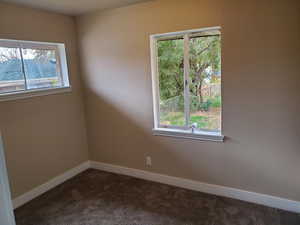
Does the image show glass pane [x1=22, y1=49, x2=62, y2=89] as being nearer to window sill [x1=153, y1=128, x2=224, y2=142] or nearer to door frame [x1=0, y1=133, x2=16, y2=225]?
window sill [x1=153, y1=128, x2=224, y2=142]

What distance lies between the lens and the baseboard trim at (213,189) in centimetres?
242

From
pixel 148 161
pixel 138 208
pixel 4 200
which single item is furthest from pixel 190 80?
pixel 4 200

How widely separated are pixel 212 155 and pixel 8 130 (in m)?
2.40

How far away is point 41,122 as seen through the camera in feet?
9.77

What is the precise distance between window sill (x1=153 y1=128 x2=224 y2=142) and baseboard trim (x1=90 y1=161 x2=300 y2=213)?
58cm

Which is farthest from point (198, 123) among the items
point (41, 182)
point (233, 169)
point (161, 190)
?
point (41, 182)

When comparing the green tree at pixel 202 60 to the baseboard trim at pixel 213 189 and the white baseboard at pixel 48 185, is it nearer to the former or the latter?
the baseboard trim at pixel 213 189

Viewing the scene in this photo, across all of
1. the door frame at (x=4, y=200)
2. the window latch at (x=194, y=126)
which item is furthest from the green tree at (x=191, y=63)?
the door frame at (x=4, y=200)

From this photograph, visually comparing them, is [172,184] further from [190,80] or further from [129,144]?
[190,80]

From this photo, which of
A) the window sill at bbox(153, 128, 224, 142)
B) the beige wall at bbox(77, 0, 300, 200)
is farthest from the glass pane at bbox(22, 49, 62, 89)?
the window sill at bbox(153, 128, 224, 142)

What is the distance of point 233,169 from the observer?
2.62 m

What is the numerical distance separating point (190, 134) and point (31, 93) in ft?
6.64

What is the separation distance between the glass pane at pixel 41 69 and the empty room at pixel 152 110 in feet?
0.05

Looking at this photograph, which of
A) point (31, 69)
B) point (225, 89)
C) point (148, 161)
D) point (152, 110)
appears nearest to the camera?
point (225, 89)
